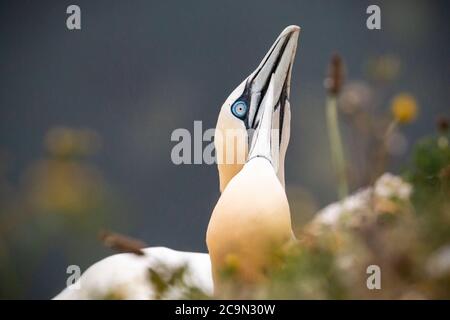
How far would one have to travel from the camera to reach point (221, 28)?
13.2ft

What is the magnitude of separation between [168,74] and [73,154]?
2.53m

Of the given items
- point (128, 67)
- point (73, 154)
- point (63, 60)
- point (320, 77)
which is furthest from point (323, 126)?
point (73, 154)

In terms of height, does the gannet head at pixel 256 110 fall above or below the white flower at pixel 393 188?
above

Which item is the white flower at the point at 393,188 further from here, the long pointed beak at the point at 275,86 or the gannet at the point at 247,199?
the long pointed beak at the point at 275,86

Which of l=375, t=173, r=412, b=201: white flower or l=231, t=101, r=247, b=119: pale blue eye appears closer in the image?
l=375, t=173, r=412, b=201: white flower

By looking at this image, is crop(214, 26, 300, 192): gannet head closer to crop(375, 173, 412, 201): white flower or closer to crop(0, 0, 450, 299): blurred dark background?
crop(0, 0, 450, 299): blurred dark background

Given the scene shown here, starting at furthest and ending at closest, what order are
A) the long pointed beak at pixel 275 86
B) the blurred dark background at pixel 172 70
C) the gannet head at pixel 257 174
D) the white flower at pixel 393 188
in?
1. the blurred dark background at pixel 172 70
2. the long pointed beak at pixel 275 86
3. the gannet head at pixel 257 174
4. the white flower at pixel 393 188

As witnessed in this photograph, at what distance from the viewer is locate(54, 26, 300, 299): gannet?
4.94 feet

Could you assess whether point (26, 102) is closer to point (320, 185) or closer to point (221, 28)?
point (221, 28)

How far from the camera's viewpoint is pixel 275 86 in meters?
3.16

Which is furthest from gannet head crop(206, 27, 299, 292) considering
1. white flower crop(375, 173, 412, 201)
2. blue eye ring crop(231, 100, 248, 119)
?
white flower crop(375, 173, 412, 201)

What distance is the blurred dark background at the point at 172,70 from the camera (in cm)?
365

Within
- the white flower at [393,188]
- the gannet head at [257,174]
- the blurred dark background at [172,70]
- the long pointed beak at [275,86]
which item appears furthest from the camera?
the blurred dark background at [172,70]

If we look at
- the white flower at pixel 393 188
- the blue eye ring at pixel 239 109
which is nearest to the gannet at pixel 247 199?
the blue eye ring at pixel 239 109
